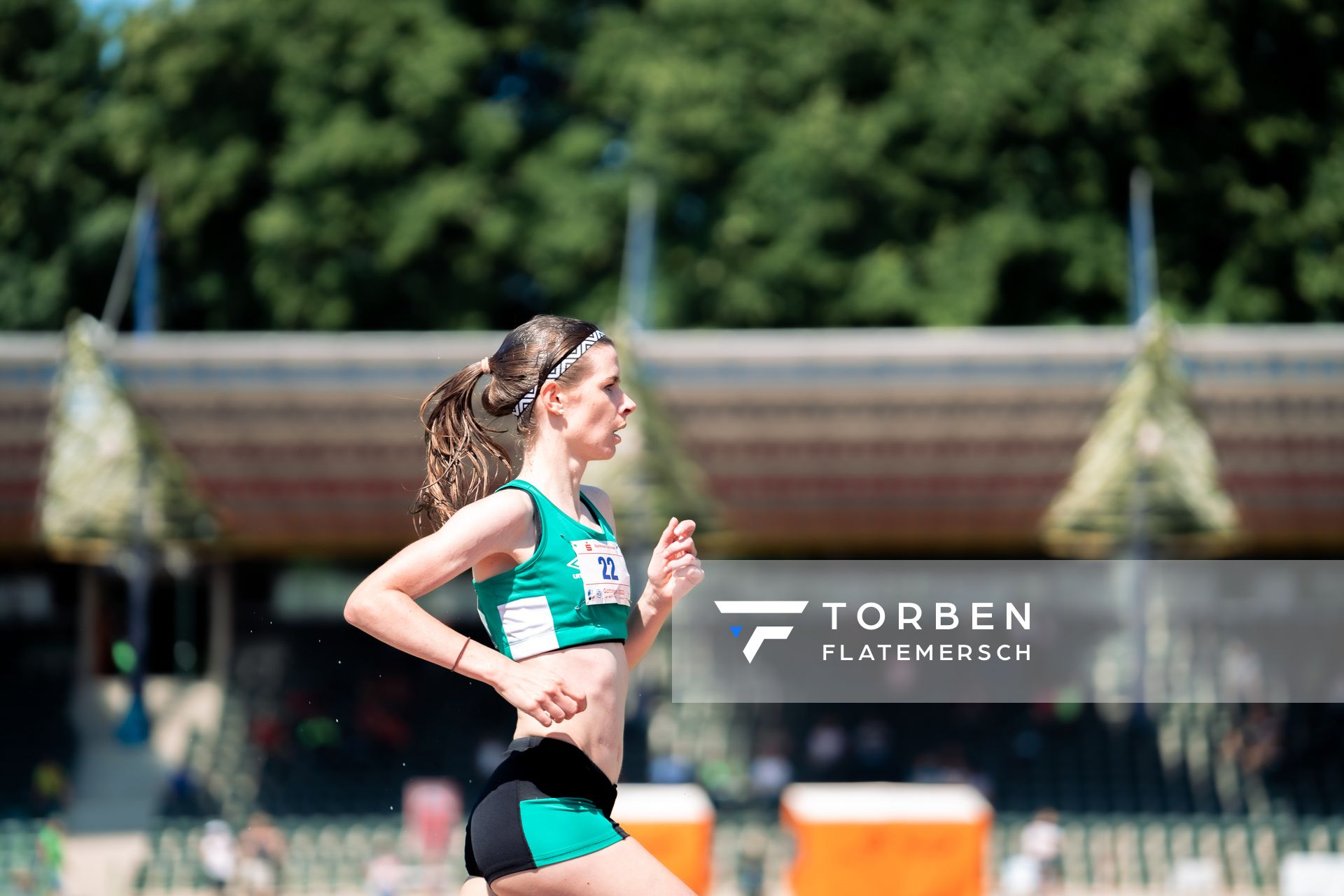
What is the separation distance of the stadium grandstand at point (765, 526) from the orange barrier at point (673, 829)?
6338 mm

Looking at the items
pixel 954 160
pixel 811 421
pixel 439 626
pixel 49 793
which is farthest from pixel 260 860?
pixel 439 626

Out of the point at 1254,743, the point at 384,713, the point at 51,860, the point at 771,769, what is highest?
the point at 384,713

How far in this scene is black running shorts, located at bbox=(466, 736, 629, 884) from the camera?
11.1ft

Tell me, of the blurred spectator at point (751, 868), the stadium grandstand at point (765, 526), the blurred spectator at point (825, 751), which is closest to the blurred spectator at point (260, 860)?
the stadium grandstand at point (765, 526)

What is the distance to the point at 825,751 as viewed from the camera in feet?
67.9

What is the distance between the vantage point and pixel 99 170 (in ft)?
96.7

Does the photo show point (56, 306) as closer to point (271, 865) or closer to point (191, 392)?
point (191, 392)

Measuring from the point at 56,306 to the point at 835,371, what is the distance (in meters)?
14.4

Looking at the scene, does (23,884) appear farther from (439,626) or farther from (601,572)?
(439,626)

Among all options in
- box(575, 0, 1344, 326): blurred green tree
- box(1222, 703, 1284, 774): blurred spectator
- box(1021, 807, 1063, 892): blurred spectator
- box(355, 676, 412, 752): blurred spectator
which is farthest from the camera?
box(575, 0, 1344, 326): blurred green tree

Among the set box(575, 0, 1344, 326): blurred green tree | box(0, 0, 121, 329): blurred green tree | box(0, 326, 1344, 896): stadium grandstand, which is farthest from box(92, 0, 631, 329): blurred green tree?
box(0, 326, 1344, 896): stadium grandstand

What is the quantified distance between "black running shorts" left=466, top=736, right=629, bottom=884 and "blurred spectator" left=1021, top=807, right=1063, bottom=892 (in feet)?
48.4

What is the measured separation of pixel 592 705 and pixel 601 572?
0.28m

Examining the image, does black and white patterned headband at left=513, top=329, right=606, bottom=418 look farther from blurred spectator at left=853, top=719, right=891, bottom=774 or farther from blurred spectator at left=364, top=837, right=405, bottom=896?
blurred spectator at left=853, top=719, right=891, bottom=774
